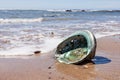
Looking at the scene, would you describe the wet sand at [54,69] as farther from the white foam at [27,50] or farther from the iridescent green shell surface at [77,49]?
the white foam at [27,50]

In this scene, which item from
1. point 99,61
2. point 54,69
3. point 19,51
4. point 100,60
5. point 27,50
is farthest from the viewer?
point 27,50

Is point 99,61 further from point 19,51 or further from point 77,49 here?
point 19,51

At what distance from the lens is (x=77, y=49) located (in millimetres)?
6695

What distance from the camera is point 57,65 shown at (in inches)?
243

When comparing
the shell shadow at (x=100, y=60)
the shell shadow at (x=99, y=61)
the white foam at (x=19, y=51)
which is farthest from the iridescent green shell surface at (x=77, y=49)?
the white foam at (x=19, y=51)

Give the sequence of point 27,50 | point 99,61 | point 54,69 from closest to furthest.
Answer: point 54,69 < point 99,61 < point 27,50

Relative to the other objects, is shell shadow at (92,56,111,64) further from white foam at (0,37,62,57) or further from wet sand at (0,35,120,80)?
white foam at (0,37,62,57)

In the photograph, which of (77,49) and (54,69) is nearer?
(54,69)

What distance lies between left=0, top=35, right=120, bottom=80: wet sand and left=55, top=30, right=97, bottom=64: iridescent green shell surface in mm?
170

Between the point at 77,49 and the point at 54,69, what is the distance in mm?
1108

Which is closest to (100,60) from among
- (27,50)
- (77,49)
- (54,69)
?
(77,49)

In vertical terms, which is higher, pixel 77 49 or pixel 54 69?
pixel 77 49

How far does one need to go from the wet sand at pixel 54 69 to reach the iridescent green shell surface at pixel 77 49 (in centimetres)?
17

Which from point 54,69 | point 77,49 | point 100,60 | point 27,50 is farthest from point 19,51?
point 100,60
